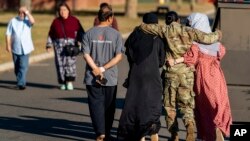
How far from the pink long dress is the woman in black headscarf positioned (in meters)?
0.43

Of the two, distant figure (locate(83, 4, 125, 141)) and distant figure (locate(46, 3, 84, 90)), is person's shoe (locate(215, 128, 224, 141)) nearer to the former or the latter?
distant figure (locate(83, 4, 125, 141))

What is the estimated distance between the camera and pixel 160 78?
408 inches

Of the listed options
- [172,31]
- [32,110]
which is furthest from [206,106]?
[32,110]

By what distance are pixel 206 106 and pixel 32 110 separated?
4.65m

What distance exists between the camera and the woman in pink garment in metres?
10.4

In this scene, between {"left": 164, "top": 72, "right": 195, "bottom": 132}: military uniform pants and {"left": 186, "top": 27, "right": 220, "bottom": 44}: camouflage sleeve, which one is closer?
{"left": 186, "top": 27, "right": 220, "bottom": 44}: camouflage sleeve

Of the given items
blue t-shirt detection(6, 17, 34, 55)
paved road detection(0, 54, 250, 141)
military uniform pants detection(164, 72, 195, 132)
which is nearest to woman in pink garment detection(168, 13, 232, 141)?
military uniform pants detection(164, 72, 195, 132)

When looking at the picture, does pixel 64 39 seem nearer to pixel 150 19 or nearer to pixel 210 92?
pixel 150 19

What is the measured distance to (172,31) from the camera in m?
10.5

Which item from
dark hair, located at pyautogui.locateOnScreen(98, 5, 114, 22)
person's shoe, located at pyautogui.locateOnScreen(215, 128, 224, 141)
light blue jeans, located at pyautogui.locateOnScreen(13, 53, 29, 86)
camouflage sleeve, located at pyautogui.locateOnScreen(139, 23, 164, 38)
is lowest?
light blue jeans, located at pyautogui.locateOnScreen(13, 53, 29, 86)

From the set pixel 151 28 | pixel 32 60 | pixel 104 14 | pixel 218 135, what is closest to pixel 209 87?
pixel 218 135

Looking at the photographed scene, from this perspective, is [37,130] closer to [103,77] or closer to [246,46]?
[103,77]

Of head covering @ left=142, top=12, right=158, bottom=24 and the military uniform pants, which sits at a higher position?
head covering @ left=142, top=12, right=158, bottom=24

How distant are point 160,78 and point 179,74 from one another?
0.25 metres
